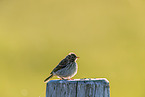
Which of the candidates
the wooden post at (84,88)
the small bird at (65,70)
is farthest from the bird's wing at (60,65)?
the wooden post at (84,88)

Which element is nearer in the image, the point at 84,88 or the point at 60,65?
the point at 84,88

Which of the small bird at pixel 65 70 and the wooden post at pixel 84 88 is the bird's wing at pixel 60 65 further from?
the wooden post at pixel 84 88

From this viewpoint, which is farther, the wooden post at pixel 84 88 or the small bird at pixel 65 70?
the small bird at pixel 65 70

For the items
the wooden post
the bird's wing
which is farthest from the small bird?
the wooden post

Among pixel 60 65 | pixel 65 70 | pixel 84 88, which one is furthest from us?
pixel 60 65

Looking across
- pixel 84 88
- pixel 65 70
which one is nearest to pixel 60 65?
pixel 65 70

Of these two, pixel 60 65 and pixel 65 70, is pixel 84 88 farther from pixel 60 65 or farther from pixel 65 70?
pixel 60 65

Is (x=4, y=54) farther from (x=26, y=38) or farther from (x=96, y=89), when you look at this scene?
(x=96, y=89)

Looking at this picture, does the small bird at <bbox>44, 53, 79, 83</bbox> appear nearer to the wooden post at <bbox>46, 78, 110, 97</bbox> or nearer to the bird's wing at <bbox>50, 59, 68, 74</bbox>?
the bird's wing at <bbox>50, 59, 68, 74</bbox>

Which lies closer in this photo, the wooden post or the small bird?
the wooden post

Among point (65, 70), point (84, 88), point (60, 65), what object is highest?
point (60, 65)

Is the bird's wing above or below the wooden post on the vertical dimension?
above

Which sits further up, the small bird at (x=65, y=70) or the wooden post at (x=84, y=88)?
the small bird at (x=65, y=70)

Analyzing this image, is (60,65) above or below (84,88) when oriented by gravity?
above
